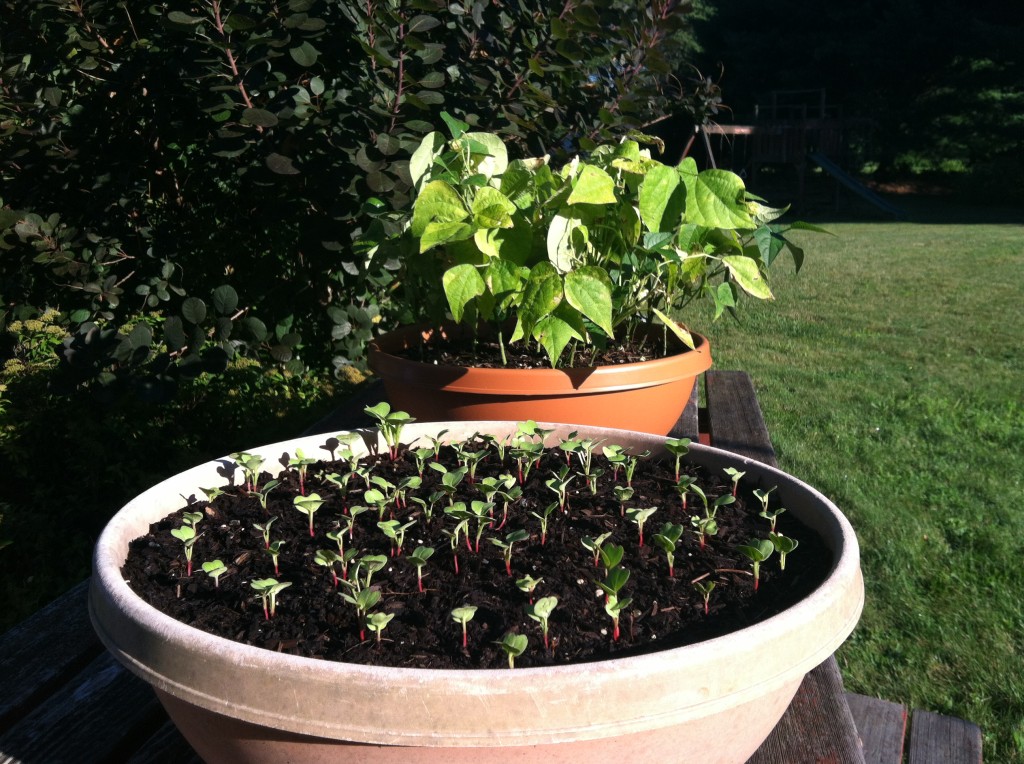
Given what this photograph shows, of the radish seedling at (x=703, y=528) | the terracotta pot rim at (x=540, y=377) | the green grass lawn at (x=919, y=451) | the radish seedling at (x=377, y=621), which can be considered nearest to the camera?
the radish seedling at (x=377, y=621)

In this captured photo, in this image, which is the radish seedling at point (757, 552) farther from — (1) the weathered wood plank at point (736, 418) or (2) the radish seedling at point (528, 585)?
(1) the weathered wood plank at point (736, 418)

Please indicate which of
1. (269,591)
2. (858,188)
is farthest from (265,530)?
(858,188)

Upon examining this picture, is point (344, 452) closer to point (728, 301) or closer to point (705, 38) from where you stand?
point (728, 301)

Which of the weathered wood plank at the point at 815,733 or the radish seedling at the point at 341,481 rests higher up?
the radish seedling at the point at 341,481

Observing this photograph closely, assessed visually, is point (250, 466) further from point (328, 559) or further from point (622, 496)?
point (622, 496)

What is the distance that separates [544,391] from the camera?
1442mm

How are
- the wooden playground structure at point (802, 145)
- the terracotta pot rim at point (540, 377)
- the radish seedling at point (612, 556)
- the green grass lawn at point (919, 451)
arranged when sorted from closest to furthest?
1. the radish seedling at point (612, 556)
2. the terracotta pot rim at point (540, 377)
3. the green grass lawn at point (919, 451)
4. the wooden playground structure at point (802, 145)

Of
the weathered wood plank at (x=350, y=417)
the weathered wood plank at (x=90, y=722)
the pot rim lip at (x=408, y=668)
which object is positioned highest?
the pot rim lip at (x=408, y=668)

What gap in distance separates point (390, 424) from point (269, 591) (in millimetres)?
Result: 481

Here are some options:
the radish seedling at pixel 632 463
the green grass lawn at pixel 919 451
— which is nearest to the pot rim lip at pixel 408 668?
the radish seedling at pixel 632 463

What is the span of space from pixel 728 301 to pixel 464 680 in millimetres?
1082

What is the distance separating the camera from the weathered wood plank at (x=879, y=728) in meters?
1.18

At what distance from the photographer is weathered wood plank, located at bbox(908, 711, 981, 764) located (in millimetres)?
1226

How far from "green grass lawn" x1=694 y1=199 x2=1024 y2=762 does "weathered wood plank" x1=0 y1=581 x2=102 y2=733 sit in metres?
1.79
